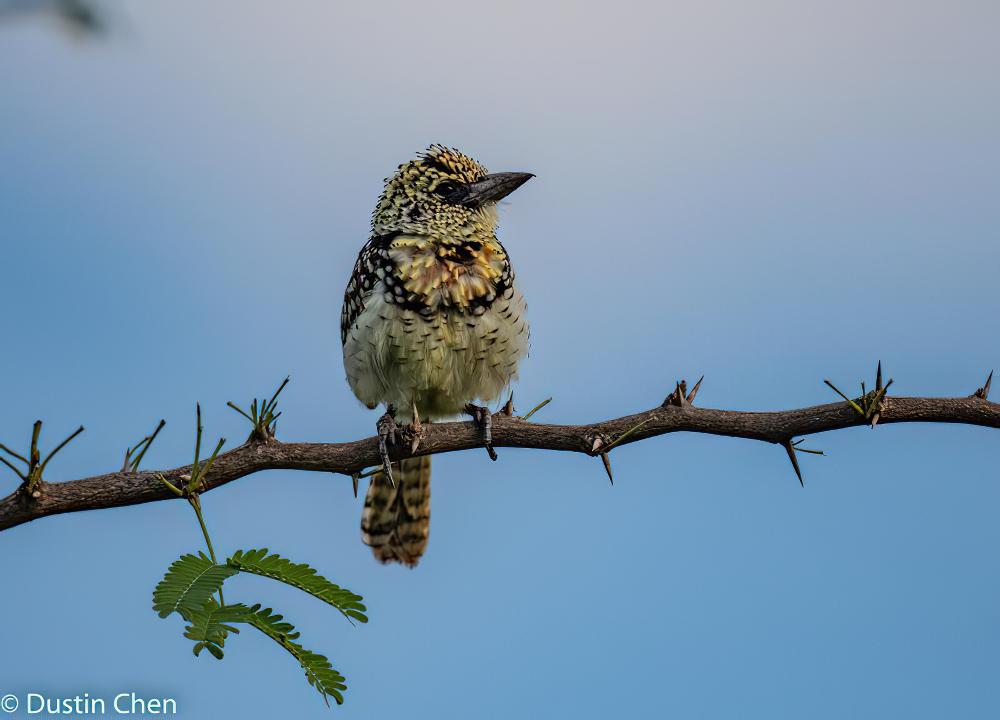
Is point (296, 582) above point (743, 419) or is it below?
below

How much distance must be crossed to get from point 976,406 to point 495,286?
229 cm

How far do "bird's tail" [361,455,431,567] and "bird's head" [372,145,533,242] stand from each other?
4.81 ft

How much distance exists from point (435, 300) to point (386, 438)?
0.94 m

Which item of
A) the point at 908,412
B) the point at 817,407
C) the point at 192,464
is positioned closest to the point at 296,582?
the point at 192,464

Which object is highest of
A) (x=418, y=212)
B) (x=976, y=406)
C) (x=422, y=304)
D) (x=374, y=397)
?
(x=418, y=212)

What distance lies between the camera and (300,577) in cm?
328

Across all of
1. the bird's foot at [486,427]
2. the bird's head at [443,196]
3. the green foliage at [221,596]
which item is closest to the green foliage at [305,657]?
the green foliage at [221,596]

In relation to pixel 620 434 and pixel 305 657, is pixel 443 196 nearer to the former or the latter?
pixel 620 434

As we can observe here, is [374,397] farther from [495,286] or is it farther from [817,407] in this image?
[817,407]

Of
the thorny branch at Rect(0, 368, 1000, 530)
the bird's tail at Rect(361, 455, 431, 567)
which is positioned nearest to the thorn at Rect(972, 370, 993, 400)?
the thorny branch at Rect(0, 368, 1000, 530)

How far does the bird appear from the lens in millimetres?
4844

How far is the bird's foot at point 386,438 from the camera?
12.9 feet

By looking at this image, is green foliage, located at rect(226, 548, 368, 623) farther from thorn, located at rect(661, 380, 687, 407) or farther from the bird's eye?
the bird's eye

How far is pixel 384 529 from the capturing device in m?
5.96
